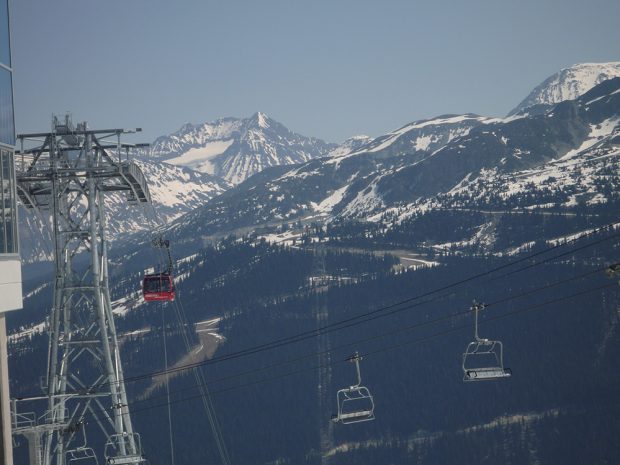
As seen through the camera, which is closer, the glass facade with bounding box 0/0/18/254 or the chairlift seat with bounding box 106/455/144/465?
the glass facade with bounding box 0/0/18/254

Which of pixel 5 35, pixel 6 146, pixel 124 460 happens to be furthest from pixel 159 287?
pixel 5 35

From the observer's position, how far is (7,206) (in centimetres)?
3300

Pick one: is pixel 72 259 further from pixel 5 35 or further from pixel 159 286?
pixel 5 35

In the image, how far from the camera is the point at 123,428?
50.7 meters

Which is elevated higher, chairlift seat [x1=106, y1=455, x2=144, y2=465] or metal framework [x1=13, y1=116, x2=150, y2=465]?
metal framework [x1=13, y1=116, x2=150, y2=465]

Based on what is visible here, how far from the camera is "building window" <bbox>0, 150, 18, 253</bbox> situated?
32594 millimetres

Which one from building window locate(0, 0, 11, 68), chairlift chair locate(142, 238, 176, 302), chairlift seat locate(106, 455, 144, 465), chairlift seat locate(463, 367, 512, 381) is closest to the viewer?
building window locate(0, 0, 11, 68)

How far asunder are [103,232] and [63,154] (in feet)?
13.5

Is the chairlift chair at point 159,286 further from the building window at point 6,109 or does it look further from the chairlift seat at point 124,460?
the building window at point 6,109

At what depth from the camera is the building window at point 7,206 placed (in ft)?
107

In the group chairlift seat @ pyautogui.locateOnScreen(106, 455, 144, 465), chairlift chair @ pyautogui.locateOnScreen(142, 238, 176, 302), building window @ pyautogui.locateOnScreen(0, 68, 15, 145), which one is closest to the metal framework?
chairlift seat @ pyautogui.locateOnScreen(106, 455, 144, 465)

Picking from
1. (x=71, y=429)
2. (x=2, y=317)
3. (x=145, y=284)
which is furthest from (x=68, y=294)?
(x=2, y=317)

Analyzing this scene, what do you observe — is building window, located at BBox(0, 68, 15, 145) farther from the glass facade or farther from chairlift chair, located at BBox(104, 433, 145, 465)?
chairlift chair, located at BBox(104, 433, 145, 465)

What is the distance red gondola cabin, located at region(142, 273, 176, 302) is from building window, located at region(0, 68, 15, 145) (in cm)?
2540
